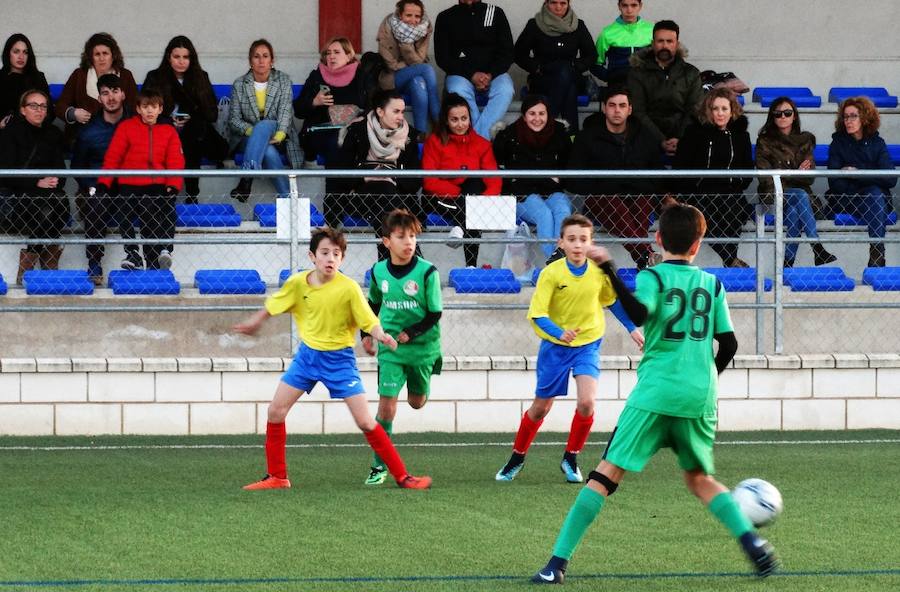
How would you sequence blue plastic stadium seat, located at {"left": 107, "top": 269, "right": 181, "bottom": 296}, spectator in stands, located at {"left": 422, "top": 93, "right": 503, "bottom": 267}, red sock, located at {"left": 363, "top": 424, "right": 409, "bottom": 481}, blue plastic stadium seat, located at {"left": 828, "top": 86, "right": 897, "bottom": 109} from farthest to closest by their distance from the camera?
blue plastic stadium seat, located at {"left": 828, "top": 86, "right": 897, "bottom": 109} < spectator in stands, located at {"left": 422, "top": 93, "right": 503, "bottom": 267} < blue plastic stadium seat, located at {"left": 107, "top": 269, "right": 181, "bottom": 296} < red sock, located at {"left": 363, "top": 424, "right": 409, "bottom": 481}

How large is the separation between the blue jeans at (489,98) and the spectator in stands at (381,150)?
106 cm

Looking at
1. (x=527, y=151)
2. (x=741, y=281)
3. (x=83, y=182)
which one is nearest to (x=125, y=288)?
(x=83, y=182)

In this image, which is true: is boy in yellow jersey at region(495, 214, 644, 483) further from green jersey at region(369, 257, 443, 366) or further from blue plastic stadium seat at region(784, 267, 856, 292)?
blue plastic stadium seat at region(784, 267, 856, 292)

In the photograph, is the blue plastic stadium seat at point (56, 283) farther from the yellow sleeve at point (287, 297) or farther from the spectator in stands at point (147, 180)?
the yellow sleeve at point (287, 297)

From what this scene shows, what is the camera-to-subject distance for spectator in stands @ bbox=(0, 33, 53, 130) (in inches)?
492

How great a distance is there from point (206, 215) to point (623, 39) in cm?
439

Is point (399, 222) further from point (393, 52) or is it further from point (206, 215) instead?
point (393, 52)

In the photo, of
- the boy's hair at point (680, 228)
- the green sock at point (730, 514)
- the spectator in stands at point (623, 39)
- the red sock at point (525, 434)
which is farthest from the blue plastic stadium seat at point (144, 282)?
the green sock at point (730, 514)

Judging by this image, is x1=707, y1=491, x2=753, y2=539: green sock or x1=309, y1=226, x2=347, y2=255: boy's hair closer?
x1=707, y1=491, x2=753, y2=539: green sock

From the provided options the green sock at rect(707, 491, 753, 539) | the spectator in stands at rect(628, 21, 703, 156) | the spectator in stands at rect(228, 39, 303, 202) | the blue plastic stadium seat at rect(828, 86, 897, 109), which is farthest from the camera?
the blue plastic stadium seat at rect(828, 86, 897, 109)

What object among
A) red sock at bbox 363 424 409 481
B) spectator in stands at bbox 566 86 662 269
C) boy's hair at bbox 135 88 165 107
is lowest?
red sock at bbox 363 424 409 481

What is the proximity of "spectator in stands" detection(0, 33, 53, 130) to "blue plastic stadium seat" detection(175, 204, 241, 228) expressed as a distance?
1965mm

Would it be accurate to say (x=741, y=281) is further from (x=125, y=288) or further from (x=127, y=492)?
(x=127, y=492)

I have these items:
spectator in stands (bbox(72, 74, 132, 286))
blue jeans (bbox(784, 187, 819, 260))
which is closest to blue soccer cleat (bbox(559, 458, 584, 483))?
blue jeans (bbox(784, 187, 819, 260))
